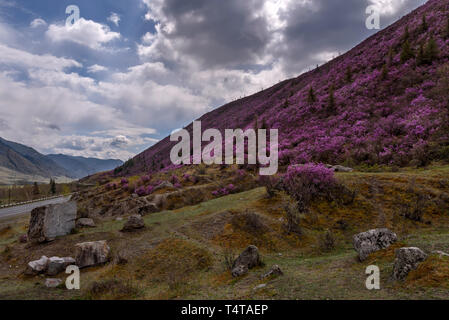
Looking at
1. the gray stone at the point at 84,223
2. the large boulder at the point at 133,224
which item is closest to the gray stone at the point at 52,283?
the large boulder at the point at 133,224

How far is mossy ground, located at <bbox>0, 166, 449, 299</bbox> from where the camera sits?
5.36 metres

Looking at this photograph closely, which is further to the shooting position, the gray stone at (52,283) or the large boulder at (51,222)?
the large boulder at (51,222)

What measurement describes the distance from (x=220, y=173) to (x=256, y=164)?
14.8ft

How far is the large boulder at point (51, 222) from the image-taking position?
41.7 feet

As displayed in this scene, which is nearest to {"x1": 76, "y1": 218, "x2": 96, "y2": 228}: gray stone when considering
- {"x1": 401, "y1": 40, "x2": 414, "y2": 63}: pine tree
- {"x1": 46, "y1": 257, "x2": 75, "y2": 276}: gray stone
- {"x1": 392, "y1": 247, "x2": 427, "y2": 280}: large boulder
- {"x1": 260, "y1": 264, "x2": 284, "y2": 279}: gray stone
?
{"x1": 46, "y1": 257, "x2": 75, "y2": 276}: gray stone

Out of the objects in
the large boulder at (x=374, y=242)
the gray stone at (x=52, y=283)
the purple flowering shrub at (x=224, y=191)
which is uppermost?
the purple flowering shrub at (x=224, y=191)

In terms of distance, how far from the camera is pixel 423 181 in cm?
1156

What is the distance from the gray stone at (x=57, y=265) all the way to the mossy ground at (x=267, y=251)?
16.5 inches

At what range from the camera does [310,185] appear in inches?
512

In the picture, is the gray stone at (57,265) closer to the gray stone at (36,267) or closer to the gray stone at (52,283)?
the gray stone at (36,267)

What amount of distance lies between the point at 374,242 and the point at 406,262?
78.0 inches

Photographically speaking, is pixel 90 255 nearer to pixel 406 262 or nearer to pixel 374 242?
pixel 374 242
